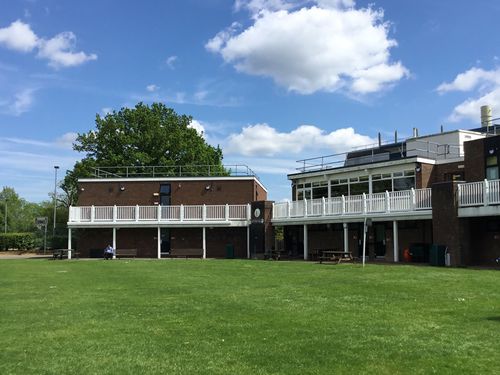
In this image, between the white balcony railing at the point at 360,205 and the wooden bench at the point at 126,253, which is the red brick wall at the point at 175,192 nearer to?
the wooden bench at the point at 126,253

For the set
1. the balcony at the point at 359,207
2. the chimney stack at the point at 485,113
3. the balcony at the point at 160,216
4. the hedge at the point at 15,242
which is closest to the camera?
the balcony at the point at 359,207

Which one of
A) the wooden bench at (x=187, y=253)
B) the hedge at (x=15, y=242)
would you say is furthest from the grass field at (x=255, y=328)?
the hedge at (x=15, y=242)

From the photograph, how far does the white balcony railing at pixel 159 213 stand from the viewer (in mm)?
35656

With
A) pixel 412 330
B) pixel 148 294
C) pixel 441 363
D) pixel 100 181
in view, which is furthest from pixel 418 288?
pixel 100 181

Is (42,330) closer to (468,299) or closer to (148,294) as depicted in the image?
(148,294)

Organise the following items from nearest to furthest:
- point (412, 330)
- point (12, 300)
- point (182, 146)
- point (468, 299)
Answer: point (412, 330), point (468, 299), point (12, 300), point (182, 146)

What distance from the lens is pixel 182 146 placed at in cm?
5456

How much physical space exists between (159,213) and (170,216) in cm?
74

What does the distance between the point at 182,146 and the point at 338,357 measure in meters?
48.8

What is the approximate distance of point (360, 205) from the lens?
93.0 feet

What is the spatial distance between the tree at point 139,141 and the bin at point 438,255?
33.1 metres

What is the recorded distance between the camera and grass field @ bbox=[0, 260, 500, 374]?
6602 mm

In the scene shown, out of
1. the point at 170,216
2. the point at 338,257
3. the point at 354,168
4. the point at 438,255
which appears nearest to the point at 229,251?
the point at 170,216

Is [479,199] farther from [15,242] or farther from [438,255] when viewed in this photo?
[15,242]
